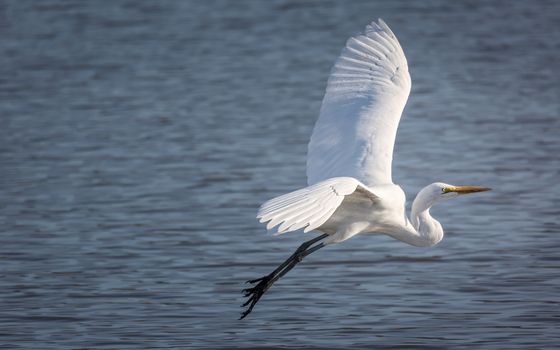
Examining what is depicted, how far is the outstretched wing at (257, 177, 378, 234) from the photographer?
5.48 metres

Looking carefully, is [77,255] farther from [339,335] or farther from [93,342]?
[339,335]

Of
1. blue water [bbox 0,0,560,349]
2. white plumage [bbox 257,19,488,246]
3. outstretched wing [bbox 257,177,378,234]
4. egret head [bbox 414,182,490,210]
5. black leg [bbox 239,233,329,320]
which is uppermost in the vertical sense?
outstretched wing [bbox 257,177,378,234]

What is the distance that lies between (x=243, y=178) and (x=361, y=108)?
3861 mm

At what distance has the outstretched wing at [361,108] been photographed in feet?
25.6

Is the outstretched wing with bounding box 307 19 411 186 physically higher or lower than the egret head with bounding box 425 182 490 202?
higher

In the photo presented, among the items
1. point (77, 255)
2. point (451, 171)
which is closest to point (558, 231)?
point (451, 171)

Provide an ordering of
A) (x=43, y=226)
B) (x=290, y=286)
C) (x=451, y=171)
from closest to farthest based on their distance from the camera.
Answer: (x=290, y=286), (x=43, y=226), (x=451, y=171)

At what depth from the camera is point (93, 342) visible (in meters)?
7.69

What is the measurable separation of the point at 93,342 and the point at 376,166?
2.05 m

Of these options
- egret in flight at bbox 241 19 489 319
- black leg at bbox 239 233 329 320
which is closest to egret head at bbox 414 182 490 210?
egret in flight at bbox 241 19 489 319

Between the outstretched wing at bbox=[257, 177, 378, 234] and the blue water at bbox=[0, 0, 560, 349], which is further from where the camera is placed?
the blue water at bbox=[0, 0, 560, 349]

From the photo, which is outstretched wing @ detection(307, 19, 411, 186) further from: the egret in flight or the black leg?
the black leg

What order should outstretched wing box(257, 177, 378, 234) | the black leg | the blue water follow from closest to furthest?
1. outstretched wing box(257, 177, 378, 234)
2. the black leg
3. the blue water

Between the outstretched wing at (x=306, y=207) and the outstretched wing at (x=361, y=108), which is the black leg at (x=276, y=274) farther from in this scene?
the outstretched wing at (x=306, y=207)
